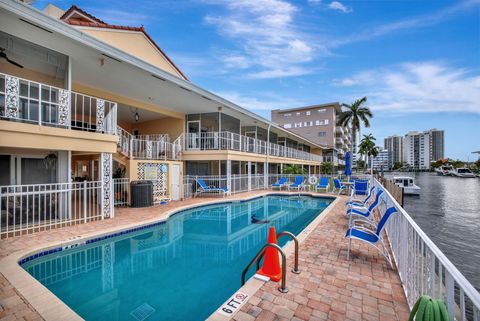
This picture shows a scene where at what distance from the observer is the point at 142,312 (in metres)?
3.77

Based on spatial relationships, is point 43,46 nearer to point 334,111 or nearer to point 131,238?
point 131,238

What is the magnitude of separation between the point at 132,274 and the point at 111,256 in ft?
4.14

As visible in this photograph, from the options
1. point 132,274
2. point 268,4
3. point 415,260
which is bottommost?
point 132,274

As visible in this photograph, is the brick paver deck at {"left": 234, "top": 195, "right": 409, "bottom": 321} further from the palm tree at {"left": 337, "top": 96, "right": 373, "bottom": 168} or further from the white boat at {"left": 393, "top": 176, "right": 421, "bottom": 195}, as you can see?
the palm tree at {"left": 337, "top": 96, "right": 373, "bottom": 168}

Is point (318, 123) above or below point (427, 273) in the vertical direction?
above

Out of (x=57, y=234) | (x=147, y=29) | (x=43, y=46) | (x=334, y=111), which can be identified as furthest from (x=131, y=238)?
(x=334, y=111)

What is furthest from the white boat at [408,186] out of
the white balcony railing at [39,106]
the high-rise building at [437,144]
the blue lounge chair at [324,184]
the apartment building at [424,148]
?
the high-rise building at [437,144]

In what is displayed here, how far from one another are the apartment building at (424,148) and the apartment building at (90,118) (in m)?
176

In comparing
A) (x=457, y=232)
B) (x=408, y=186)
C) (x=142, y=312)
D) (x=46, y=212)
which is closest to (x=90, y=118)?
(x=46, y=212)

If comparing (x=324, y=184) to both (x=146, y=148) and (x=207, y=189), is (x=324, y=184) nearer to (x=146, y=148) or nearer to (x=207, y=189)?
(x=207, y=189)

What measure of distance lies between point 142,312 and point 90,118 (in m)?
8.16

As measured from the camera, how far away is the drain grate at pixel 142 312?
12.0 feet

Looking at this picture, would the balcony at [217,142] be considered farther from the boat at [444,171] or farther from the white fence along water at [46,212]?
the boat at [444,171]

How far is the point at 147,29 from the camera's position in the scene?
14484 mm
